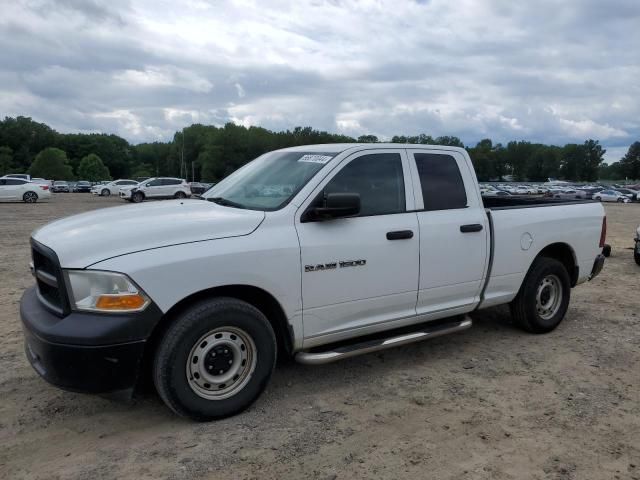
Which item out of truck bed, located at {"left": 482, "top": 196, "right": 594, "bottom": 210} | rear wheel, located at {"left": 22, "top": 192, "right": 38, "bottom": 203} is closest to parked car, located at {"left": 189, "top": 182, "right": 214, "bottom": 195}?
truck bed, located at {"left": 482, "top": 196, "right": 594, "bottom": 210}

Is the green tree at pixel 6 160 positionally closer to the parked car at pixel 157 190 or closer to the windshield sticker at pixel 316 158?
the parked car at pixel 157 190

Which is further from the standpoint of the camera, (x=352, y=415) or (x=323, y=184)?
(x=323, y=184)

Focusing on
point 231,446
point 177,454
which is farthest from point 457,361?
point 177,454

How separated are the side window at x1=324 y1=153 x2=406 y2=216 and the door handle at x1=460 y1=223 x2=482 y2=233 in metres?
0.62

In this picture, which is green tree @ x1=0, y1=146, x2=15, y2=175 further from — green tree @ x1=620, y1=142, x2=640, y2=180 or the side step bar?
green tree @ x1=620, y1=142, x2=640, y2=180

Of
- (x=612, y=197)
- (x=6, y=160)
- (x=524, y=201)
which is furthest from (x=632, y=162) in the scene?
(x=524, y=201)

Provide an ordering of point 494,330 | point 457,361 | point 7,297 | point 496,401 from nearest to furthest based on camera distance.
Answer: point 496,401
point 457,361
point 494,330
point 7,297

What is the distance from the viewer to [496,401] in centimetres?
399

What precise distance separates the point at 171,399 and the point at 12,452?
982 millimetres

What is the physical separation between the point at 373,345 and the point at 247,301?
1.05 meters

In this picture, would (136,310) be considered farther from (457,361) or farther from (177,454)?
(457,361)

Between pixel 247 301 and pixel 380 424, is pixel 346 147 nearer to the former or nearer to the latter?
pixel 247 301

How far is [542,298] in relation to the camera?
18.5ft

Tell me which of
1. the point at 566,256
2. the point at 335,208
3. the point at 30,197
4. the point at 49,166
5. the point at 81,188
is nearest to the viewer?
the point at 335,208
